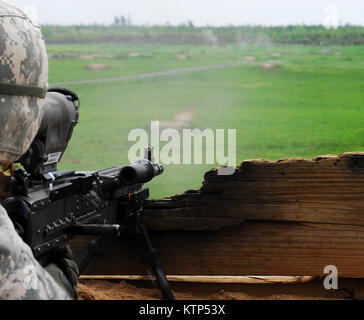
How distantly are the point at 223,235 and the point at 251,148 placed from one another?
567mm

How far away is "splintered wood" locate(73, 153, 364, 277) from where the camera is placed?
2.76 meters

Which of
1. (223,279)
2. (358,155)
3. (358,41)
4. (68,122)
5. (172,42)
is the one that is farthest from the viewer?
(172,42)

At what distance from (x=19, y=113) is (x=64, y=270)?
742mm

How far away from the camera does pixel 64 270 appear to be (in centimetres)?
207

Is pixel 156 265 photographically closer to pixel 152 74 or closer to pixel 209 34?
pixel 152 74

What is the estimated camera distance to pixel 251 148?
3232mm

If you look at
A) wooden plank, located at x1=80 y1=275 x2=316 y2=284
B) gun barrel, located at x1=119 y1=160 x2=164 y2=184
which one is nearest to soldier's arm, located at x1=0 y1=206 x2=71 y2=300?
gun barrel, located at x1=119 y1=160 x2=164 y2=184

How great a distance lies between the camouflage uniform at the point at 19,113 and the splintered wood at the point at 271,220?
1366mm

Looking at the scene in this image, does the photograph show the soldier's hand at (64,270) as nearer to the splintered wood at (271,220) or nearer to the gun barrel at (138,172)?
the gun barrel at (138,172)

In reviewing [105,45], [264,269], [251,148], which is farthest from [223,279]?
[105,45]

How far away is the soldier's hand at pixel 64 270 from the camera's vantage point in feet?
6.31

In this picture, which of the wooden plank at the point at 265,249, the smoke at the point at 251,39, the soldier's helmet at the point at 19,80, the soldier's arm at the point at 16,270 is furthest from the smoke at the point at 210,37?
the soldier's arm at the point at 16,270

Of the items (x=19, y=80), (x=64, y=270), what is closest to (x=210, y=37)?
(x=64, y=270)

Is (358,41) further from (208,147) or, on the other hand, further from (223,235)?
(223,235)
